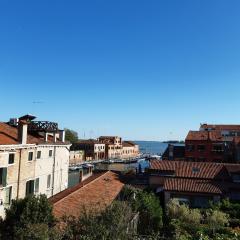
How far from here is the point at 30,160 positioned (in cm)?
3381

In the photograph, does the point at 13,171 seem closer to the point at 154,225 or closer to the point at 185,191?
the point at 154,225

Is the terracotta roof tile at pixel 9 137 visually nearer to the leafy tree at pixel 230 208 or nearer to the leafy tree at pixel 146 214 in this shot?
the leafy tree at pixel 146 214

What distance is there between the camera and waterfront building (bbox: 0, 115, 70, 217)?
97.9 feet

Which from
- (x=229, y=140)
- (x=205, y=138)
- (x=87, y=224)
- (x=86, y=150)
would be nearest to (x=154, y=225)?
(x=87, y=224)

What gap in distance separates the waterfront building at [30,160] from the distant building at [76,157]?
7095 centimetres

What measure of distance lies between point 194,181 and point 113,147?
369ft

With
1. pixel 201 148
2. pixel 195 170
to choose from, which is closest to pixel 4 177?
pixel 195 170

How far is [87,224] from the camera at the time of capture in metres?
15.6

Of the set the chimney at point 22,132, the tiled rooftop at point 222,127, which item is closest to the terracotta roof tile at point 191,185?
the chimney at point 22,132

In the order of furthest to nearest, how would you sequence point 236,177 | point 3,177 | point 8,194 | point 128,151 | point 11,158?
point 128,151, point 236,177, point 11,158, point 8,194, point 3,177

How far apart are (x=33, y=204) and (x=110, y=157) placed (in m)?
126

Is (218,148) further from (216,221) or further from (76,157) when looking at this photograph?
(76,157)

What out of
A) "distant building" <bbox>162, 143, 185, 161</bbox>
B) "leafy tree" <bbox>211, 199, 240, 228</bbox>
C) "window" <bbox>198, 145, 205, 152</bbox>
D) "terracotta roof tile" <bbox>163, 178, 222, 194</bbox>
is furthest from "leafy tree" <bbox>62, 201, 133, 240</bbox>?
"window" <bbox>198, 145, 205, 152</bbox>

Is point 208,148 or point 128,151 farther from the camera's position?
point 128,151
